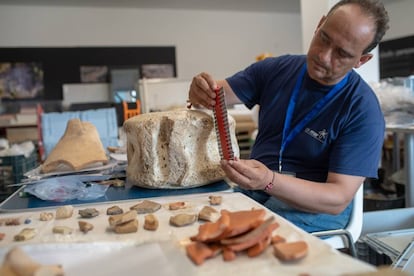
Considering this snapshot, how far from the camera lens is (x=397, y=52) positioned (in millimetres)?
5211

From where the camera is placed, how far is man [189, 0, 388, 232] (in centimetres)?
85

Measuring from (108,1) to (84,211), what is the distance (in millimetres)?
4209

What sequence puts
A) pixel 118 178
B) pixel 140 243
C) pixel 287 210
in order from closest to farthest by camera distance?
pixel 140 243, pixel 287 210, pixel 118 178

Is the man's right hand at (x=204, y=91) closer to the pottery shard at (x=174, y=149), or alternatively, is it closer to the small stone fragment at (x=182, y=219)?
the pottery shard at (x=174, y=149)

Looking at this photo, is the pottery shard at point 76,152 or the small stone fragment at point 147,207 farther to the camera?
the pottery shard at point 76,152

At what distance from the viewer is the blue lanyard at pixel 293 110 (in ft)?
3.20

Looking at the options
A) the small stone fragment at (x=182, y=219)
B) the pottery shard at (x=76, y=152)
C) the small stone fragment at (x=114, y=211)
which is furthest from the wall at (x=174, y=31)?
the small stone fragment at (x=182, y=219)

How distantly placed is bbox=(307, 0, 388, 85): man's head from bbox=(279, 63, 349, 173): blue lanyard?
0.17ft

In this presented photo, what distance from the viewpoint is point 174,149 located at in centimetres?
97

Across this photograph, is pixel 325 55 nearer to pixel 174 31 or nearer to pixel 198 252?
pixel 198 252

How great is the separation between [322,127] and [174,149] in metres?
0.38

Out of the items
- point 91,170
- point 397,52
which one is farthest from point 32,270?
point 397,52

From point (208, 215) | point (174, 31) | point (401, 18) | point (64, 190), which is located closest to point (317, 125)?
point (208, 215)

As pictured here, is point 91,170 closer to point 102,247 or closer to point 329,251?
point 102,247
